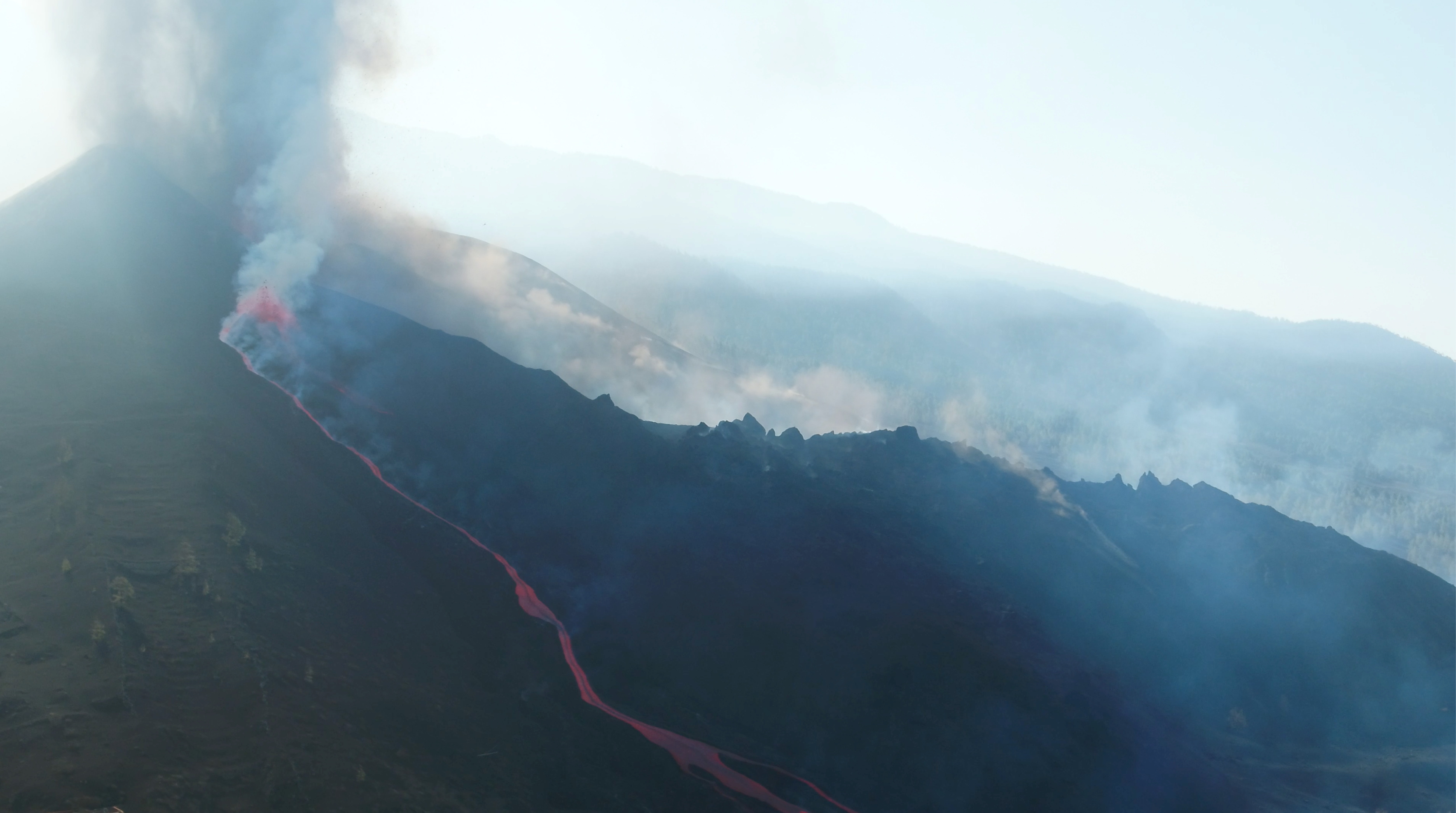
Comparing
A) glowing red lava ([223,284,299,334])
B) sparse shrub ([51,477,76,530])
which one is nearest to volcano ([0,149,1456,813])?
sparse shrub ([51,477,76,530])

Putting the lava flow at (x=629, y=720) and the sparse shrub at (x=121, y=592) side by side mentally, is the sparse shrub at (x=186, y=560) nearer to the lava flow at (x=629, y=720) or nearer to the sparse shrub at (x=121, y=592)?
the sparse shrub at (x=121, y=592)

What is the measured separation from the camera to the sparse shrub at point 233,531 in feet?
103

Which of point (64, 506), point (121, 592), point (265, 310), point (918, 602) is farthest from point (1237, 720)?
point (265, 310)

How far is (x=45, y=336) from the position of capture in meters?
41.1

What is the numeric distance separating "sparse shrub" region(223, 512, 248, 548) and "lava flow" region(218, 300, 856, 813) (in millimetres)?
10422

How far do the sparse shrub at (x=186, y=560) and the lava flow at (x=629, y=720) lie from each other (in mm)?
12384

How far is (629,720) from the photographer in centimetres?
3312

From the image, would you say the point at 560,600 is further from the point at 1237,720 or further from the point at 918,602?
the point at 1237,720

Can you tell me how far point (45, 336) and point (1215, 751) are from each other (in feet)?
169

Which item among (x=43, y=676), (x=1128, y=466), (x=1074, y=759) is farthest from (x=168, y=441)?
(x=1128, y=466)

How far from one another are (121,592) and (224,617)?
2680 millimetres

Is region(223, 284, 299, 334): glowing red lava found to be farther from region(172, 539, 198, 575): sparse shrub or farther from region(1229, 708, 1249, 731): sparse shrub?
region(1229, 708, 1249, 731): sparse shrub

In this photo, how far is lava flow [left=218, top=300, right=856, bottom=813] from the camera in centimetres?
3073

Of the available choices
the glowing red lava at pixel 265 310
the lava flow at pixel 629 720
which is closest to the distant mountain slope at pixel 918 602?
the lava flow at pixel 629 720
